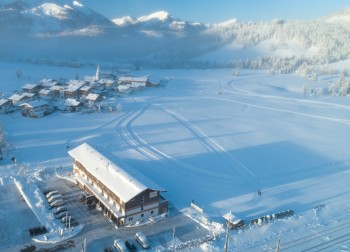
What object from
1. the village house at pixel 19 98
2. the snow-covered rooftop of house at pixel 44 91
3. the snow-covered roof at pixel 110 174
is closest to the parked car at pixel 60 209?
the snow-covered roof at pixel 110 174

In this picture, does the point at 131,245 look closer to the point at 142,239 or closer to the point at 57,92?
the point at 142,239

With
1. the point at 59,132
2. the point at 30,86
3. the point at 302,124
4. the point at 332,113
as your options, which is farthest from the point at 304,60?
the point at 59,132

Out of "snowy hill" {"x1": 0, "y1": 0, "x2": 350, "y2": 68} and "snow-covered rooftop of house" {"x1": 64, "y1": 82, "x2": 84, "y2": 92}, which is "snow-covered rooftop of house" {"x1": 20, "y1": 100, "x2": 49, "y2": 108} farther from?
"snowy hill" {"x1": 0, "y1": 0, "x2": 350, "y2": 68}

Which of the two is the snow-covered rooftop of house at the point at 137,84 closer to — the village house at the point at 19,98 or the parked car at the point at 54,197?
the village house at the point at 19,98

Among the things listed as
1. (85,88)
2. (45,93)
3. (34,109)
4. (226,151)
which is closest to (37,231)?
(226,151)

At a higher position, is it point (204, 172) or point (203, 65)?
point (203, 65)

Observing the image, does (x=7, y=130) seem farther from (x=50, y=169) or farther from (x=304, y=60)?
(x=304, y=60)

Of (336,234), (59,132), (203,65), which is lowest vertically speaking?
(336,234)
